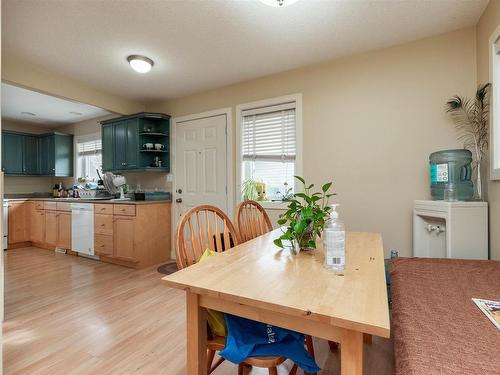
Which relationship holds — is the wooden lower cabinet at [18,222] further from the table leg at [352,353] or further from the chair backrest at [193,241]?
the table leg at [352,353]

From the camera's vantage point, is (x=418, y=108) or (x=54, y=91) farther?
(x=54, y=91)

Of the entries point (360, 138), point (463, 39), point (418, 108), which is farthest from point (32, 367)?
point (463, 39)

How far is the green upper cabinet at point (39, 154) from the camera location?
490 cm

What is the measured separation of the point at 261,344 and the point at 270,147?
238 cm

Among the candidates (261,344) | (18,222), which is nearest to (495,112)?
(261,344)

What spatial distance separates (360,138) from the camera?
2584 millimetres

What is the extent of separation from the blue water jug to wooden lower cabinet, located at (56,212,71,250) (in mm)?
4855

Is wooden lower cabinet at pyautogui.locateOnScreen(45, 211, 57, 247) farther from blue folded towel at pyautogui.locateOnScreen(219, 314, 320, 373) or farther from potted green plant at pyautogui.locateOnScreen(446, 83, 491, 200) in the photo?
potted green plant at pyautogui.locateOnScreen(446, 83, 491, 200)

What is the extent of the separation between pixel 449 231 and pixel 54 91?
4.10 meters

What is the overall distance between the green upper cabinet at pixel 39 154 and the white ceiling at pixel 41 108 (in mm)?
317

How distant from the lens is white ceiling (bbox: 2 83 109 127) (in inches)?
144

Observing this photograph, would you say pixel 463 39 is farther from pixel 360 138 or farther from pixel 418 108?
pixel 360 138

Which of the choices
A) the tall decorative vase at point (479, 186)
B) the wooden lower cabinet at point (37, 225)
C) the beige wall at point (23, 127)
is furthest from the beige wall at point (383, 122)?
the beige wall at point (23, 127)

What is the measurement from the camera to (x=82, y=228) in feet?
12.7
